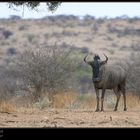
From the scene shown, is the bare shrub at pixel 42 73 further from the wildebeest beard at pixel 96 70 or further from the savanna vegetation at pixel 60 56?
the wildebeest beard at pixel 96 70

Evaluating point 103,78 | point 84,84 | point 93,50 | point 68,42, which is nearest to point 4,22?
point 68,42

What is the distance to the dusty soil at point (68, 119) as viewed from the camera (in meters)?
16.2

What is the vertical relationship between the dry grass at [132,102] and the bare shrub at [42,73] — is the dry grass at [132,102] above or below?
below

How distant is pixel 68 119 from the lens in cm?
1714

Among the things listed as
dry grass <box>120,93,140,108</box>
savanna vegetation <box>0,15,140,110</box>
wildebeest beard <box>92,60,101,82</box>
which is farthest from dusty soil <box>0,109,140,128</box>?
dry grass <box>120,93,140,108</box>

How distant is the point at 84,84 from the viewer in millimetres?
44781

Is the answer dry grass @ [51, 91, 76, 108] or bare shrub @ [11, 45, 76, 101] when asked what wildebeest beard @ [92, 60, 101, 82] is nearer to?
dry grass @ [51, 91, 76, 108]

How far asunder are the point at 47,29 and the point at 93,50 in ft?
43.3

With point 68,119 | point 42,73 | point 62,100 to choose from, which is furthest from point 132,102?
point 68,119

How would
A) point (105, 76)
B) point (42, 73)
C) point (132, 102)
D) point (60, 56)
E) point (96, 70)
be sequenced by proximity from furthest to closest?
point (60, 56) → point (42, 73) → point (132, 102) → point (105, 76) → point (96, 70)

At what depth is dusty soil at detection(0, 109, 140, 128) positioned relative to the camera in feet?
53.1

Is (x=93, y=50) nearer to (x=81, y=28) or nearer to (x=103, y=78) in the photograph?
(x=81, y=28)

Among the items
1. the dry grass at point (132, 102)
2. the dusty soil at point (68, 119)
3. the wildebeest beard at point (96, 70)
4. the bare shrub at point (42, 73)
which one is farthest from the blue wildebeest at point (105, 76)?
the bare shrub at point (42, 73)

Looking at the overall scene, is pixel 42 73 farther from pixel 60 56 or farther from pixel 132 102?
pixel 132 102
